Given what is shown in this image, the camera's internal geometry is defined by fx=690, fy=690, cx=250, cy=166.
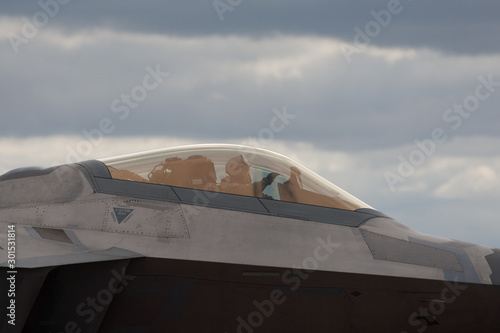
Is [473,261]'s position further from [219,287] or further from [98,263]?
[98,263]

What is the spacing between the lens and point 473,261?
25.0 feet

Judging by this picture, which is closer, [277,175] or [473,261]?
[473,261]

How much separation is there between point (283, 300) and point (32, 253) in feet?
8.65

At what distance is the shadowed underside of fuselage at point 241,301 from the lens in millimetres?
6992

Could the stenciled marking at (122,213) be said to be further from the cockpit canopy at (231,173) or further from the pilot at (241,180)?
the pilot at (241,180)

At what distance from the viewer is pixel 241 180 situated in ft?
26.3

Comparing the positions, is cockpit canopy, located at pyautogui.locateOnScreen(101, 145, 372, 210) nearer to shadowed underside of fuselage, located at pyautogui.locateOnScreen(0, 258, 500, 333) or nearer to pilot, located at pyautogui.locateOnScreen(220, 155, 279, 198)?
pilot, located at pyautogui.locateOnScreen(220, 155, 279, 198)

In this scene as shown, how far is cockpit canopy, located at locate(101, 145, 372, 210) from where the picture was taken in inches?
312

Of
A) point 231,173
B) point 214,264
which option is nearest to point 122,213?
point 214,264

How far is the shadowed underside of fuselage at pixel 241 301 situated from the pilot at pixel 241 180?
101 cm

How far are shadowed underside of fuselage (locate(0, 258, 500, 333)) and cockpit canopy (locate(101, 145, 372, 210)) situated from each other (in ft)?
3.47

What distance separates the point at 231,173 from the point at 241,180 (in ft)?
0.49

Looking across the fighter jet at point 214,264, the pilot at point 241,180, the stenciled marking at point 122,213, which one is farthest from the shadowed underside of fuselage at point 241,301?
the pilot at point 241,180

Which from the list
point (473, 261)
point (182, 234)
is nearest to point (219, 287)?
point (182, 234)
